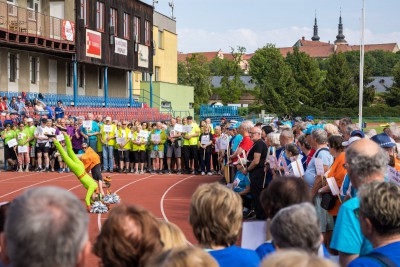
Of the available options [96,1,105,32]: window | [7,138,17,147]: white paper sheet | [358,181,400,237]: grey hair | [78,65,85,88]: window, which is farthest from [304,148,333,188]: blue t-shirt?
[78,65,85,88]: window

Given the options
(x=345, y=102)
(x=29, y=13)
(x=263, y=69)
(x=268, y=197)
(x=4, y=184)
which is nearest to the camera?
(x=268, y=197)

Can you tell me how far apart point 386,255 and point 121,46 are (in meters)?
38.6

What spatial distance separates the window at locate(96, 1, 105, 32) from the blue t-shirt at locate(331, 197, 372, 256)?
3524cm

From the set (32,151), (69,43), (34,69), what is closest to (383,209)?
(32,151)

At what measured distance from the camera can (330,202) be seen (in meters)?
8.25

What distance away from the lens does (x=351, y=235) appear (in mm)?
4828

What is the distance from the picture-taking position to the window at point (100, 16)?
1528 inches

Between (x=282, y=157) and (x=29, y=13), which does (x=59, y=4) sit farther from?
(x=282, y=157)

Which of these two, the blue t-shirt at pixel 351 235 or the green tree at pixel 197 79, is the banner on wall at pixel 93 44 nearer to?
the blue t-shirt at pixel 351 235

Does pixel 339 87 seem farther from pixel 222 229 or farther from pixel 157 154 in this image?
pixel 222 229

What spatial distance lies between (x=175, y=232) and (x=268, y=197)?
1096 mm

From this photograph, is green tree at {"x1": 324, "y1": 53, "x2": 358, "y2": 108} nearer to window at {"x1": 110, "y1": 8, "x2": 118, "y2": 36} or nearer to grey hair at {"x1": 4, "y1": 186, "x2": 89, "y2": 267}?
window at {"x1": 110, "y1": 8, "x2": 118, "y2": 36}

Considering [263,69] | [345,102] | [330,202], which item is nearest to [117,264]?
[330,202]

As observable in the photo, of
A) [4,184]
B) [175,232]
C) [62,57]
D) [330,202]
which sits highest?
[62,57]
